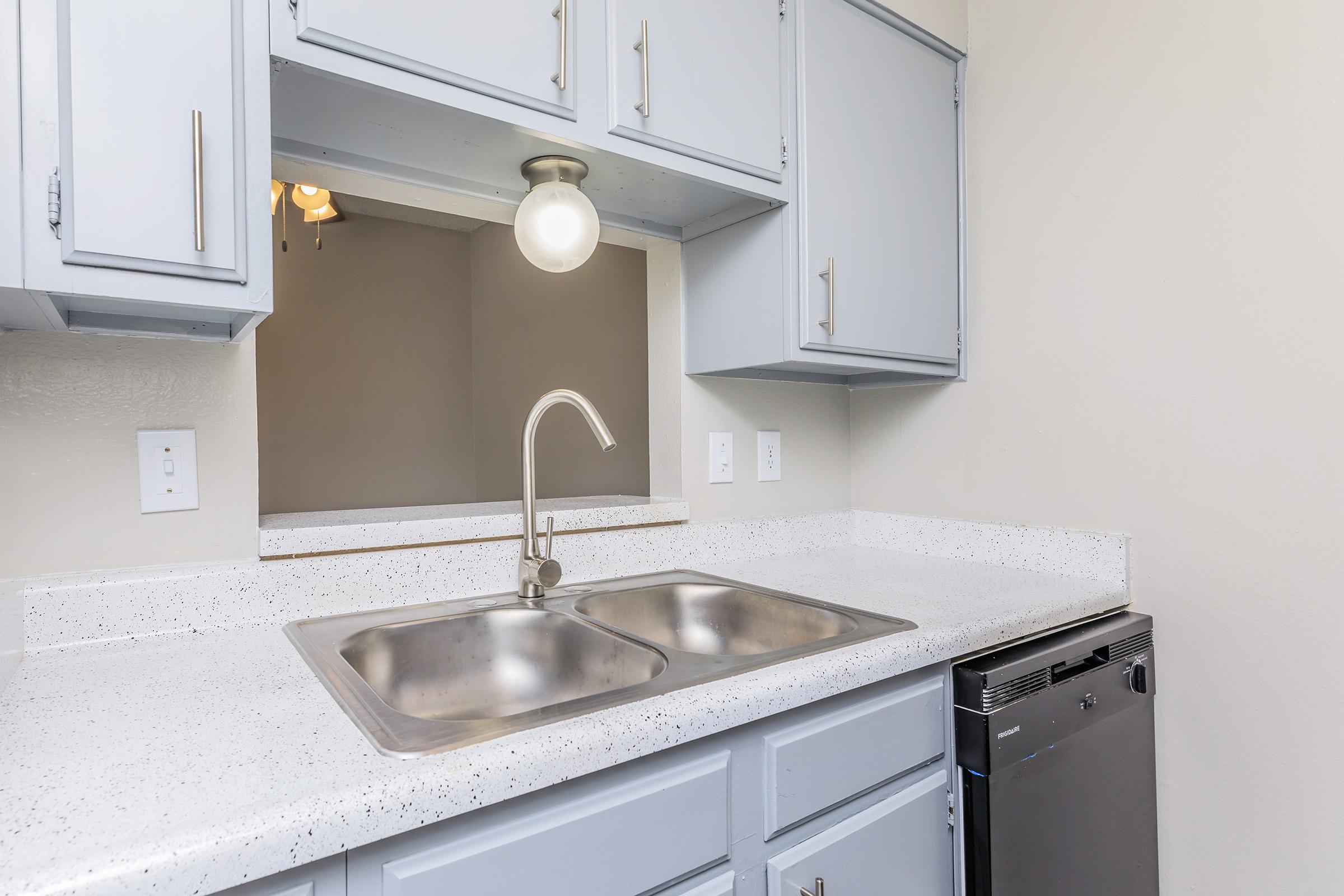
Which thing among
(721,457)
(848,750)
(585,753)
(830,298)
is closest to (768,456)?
(721,457)

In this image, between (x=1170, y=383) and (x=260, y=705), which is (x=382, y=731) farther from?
(x=1170, y=383)

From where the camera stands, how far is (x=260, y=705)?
0.78 metres

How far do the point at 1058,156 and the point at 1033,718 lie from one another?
1.15 meters

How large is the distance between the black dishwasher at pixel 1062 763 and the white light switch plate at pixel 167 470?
1179mm

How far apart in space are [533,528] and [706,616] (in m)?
0.38

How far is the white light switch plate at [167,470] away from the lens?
1024 mm

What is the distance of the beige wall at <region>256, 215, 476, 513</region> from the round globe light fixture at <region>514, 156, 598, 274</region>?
3.07m

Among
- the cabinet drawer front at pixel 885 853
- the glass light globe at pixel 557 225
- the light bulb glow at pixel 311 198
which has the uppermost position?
the light bulb glow at pixel 311 198

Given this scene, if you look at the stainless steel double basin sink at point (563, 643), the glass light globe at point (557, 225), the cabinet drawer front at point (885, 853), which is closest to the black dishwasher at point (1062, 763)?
the cabinet drawer front at point (885, 853)

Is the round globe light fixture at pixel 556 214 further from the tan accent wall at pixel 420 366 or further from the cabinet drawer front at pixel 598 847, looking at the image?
the tan accent wall at pixel 420 366

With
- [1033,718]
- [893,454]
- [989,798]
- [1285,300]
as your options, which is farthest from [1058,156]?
[989,798]

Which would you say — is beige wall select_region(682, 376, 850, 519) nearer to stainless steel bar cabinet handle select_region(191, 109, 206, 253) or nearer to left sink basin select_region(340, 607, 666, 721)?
left sink basin select_region(340, 607, 666, 721)

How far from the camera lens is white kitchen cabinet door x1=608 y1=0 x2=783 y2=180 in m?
1.14

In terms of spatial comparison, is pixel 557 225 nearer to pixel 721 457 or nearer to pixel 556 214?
pixel 556 214
